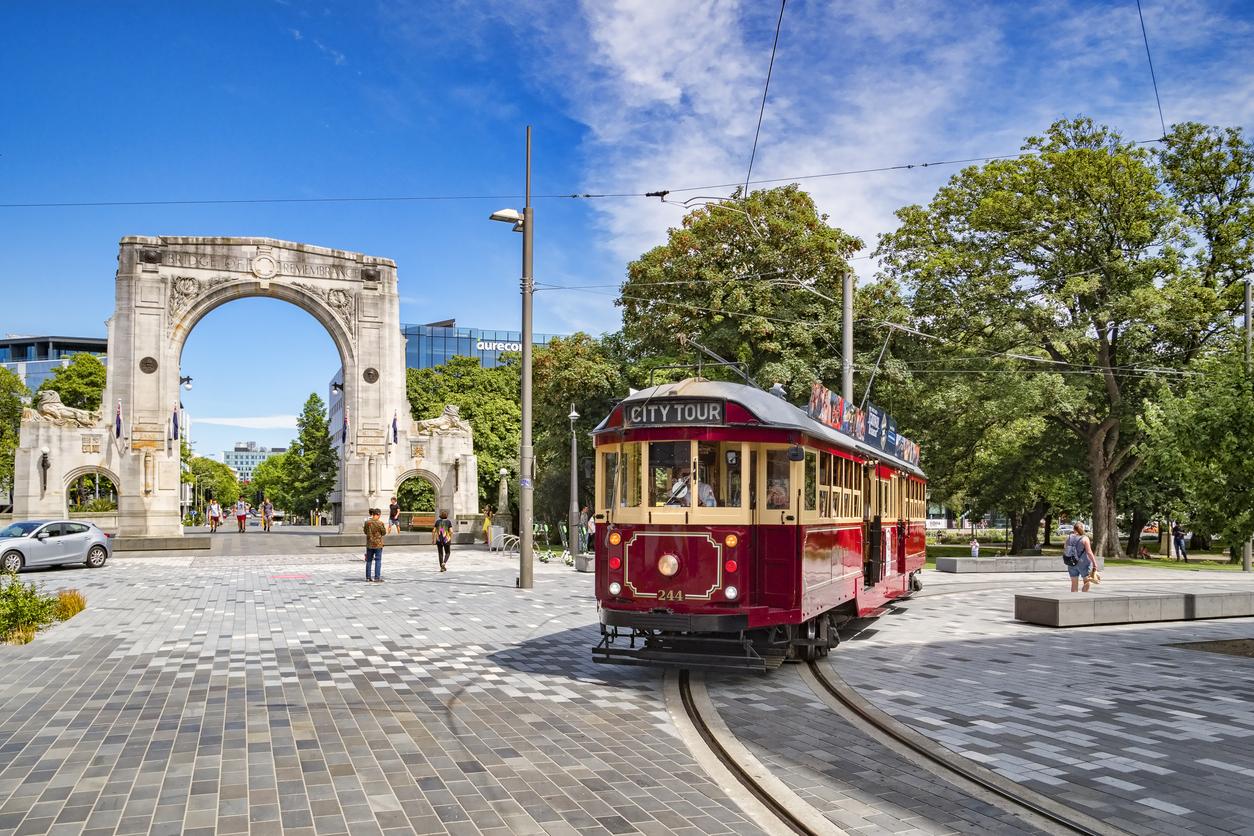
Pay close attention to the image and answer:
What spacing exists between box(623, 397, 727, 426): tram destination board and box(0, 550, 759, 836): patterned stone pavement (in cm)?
283

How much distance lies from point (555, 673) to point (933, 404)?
2370cm

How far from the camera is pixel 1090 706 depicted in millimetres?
9180

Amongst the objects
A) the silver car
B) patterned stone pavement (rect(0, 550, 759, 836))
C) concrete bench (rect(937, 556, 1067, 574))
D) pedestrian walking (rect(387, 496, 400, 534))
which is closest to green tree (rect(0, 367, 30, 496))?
pedestrian walking (rect(387, 496, 400, 534))

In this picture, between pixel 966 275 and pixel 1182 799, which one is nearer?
pixel 1182 799

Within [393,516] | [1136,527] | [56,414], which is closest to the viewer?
[56,414]

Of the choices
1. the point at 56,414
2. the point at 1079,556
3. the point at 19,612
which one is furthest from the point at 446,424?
the point at 19,612

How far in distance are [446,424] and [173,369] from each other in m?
12.4

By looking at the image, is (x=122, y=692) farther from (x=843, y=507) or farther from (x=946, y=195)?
(x=946, y=195)

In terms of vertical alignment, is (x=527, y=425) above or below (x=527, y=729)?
above

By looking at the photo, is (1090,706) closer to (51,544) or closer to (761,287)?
(761,287)

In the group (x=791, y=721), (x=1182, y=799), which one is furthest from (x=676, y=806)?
(x=1182, y=799)

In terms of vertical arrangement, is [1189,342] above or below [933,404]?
above

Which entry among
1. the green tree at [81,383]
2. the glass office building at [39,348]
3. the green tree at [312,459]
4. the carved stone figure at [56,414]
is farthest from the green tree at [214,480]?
the carved stone figure at [56,414]

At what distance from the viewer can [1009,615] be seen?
1725cm
